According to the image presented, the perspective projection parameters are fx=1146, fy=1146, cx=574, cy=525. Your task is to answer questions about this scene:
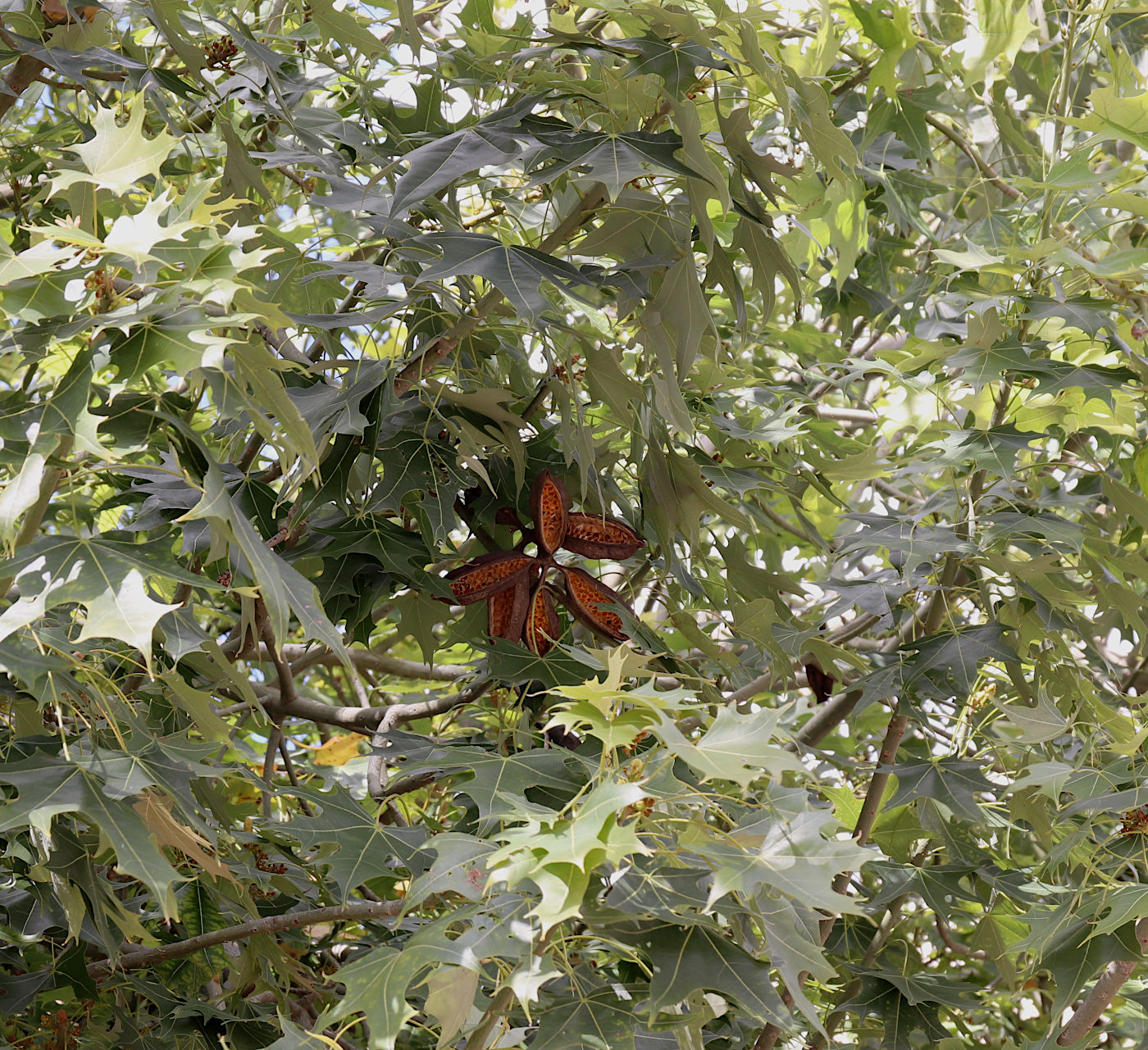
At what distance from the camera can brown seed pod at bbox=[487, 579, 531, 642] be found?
1.65m

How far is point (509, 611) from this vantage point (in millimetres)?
1672

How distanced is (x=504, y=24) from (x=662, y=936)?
2981mm

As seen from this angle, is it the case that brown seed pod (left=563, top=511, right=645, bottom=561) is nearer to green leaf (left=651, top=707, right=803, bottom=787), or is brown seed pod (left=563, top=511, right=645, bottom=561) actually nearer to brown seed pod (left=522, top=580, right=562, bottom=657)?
brown seed pod (left=522, top=580, right=562, bottom=657)

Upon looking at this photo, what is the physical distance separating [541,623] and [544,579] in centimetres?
7

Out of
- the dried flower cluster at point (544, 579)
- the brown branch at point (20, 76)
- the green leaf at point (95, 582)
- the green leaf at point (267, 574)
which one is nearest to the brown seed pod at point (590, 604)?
the dried flower cluster at point (544, 579)

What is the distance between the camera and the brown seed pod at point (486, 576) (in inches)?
65.3

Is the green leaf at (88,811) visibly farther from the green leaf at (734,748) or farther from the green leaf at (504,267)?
the green leaf at (504,267)

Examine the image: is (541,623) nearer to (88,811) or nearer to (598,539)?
(598,539)

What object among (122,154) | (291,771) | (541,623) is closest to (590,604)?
(541,623)

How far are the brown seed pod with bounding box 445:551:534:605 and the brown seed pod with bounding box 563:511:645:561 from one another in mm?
86

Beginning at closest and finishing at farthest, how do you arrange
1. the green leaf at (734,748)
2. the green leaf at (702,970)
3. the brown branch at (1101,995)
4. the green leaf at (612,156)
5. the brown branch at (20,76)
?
1. the green leaf at (734,748)
2. the green leaf at (702,970)
3. the green leaf at (612,156)
4. the brown branch at (1101,995)
5. the brown branch at (20,76)

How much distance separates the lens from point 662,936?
111cm

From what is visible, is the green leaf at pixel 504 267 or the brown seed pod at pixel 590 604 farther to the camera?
the brown seed pod at pixel 590 604

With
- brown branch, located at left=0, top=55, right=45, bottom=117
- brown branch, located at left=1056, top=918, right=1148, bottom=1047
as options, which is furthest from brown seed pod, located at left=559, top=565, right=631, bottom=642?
brown branch, located at left=0, top=55, right=45, bottom=117
